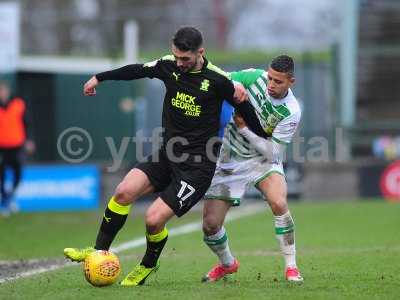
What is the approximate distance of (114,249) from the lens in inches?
485

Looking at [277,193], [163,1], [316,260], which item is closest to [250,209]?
[316,260]

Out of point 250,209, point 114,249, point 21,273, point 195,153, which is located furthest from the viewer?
point 250,209

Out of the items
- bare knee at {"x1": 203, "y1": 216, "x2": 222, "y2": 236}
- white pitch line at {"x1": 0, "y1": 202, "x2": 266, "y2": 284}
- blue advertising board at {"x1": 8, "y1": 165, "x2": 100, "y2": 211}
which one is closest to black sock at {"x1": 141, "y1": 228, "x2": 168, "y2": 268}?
bare knee at {"x1": 203, "y1": 216, "x2": 222, "y2": 236}

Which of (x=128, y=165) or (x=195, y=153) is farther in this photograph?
(x=128, y=165)

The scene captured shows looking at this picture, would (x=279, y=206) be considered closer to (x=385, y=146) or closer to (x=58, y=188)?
(x=58, y=188)

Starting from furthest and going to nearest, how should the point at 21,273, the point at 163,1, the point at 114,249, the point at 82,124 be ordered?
the point at 163,1
the point at 82,124
the point at 114,249
the point at 21,273

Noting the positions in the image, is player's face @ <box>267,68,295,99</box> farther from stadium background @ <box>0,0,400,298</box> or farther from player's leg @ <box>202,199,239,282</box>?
stadium background @ <box>0,0,400,298</box>

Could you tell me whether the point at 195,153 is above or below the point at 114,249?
above

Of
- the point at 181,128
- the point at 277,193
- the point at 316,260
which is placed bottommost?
the point at 316,260

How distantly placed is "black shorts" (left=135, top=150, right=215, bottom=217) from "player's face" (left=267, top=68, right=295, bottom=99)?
0.88m

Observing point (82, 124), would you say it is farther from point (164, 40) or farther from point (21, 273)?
point (21, 273)

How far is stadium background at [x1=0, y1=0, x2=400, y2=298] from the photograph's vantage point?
20.2 meters

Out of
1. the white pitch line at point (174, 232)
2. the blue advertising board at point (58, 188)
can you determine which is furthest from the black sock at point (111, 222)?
the blue advertising board at point (58, 188)

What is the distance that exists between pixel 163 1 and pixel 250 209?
680 inches
